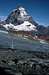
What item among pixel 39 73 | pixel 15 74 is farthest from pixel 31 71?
pixel 15 74

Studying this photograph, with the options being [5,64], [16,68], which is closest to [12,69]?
[16,68]

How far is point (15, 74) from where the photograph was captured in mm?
25484

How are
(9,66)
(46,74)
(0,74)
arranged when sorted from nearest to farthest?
(0,74) < (46,74) < (9,66)

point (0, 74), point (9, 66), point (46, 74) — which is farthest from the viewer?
point (9, 66)

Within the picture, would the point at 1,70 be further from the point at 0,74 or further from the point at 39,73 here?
the point at 39,73

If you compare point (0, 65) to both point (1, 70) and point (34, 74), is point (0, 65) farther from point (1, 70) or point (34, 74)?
point (34, 74)

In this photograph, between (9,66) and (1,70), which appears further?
(9,66)

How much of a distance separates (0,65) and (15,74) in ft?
15.3

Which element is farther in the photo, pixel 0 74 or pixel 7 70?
pixel 7 70

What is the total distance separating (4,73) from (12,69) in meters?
2.28

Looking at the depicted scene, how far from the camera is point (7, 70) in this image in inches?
1075

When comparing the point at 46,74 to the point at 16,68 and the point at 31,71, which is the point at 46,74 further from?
the point at 16,68

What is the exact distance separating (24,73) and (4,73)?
2369 mm

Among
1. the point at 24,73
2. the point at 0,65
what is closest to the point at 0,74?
the point at 24,73
